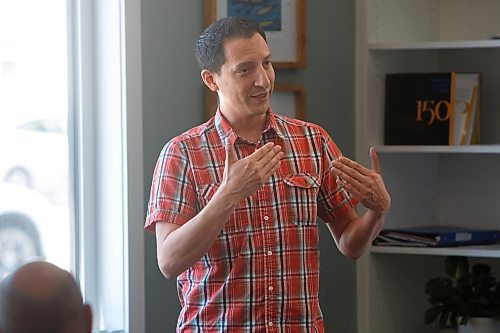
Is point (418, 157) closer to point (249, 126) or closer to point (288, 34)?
point (288, 34)

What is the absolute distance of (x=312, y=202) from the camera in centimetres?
231

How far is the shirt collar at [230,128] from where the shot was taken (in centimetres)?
231

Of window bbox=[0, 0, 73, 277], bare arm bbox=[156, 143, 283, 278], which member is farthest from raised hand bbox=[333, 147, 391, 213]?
window bbox=[0, 0, 73, 277]

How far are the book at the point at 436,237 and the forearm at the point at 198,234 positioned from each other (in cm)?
140

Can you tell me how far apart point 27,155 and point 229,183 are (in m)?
0.84

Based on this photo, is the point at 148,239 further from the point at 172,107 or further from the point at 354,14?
the point at 354,14

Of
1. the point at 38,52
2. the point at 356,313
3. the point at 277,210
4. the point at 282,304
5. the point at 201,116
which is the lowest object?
the point at 356,313

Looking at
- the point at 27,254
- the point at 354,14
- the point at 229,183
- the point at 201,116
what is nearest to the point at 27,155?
the point at 27,254

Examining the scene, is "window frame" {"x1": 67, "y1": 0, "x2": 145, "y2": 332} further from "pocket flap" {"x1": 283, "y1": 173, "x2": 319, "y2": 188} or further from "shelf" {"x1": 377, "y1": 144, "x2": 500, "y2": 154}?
"shelf" {"x1": 377, "y1": 144, "x2": 500, "y2": 154}

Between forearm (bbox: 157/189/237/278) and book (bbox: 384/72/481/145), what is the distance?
146cm

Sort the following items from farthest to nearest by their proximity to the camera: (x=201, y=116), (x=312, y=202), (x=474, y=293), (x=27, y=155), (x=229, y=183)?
1. (x=474, y=293)
2. (x=201, y=116)
3. (x=27, y=155)
4. (x=312, y=202)
5. (x=229, y=183)

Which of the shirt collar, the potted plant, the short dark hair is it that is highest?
the short dark hair

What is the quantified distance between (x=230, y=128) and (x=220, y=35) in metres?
0.22

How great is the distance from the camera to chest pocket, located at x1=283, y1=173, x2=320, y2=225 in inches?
90.0
